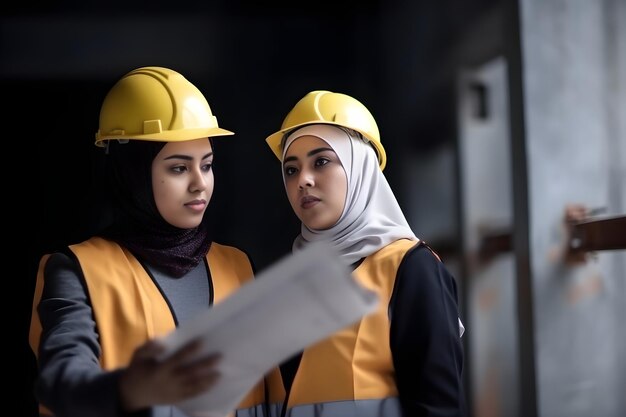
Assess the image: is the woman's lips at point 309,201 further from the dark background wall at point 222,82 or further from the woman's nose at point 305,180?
the dark background wall at point 222,82

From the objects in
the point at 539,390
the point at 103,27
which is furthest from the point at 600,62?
the point at 103,27

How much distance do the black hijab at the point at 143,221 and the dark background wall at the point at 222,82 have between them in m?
0.94

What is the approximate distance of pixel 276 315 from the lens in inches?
49.8

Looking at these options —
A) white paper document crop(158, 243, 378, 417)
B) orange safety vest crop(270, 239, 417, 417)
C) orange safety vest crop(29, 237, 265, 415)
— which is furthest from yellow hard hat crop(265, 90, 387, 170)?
white paper document crop(158, 243, 378, 417)

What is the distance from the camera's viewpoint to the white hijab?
1948 mm

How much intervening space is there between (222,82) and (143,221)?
128 centimetres

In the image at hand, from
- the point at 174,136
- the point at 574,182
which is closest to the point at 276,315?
the point at 174,136

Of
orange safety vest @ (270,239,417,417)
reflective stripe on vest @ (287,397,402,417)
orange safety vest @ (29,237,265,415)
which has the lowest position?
reflective stripe on vest @ (287,397,402,417)

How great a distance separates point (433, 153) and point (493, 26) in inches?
25.4

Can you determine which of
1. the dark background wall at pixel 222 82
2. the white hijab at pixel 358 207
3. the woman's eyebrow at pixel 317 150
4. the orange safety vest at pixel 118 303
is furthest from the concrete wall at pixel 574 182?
the orange safety vest at pixel 118 303

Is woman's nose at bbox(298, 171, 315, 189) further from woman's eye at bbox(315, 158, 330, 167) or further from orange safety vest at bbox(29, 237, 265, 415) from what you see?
orange safety vest at bbox(29, 237, 265, 415)

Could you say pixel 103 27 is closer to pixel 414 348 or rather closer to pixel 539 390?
pixel 414 348

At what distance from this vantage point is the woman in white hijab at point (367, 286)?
1.80 meters

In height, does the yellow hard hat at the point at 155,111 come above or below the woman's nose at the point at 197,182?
above
